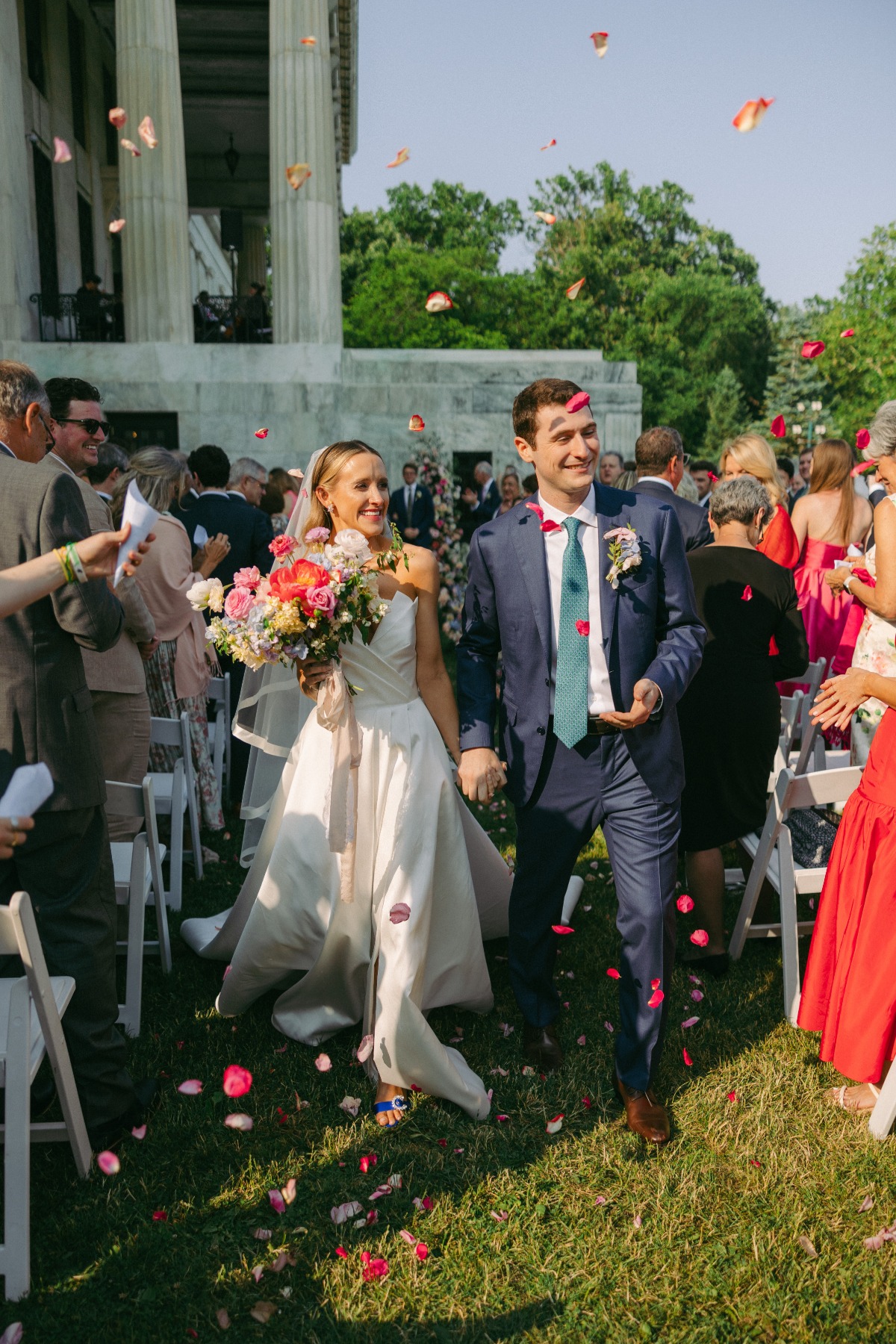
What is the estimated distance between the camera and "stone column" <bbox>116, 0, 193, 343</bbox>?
1709cm

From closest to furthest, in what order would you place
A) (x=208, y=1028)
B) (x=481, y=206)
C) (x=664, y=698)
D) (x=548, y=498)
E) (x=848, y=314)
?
(x=664, y=698), (x=548, y=498), (x=208, y=1028), (x=848, y=314), (x=481, y=206)

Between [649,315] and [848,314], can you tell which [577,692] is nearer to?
[848,314]

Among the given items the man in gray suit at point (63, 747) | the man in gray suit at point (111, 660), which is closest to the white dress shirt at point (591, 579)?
the man in gray suit at point (63, 747)

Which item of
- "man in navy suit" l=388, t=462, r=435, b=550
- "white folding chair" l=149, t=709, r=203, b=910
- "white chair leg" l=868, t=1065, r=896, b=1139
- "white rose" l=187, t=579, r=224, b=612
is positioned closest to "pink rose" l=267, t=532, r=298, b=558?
"white rose" l=187, t=579, r=224, b=612

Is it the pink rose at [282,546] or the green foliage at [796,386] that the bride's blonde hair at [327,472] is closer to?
the pink rose at [282,546]

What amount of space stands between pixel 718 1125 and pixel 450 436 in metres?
15.7

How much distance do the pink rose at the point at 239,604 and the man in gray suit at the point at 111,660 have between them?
Result: 911 millimetres

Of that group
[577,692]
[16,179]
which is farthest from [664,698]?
[16,179]

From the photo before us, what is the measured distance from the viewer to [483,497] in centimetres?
1636

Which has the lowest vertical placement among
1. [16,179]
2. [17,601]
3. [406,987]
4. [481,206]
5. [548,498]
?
[406,987]

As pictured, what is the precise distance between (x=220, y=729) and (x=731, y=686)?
4.07m

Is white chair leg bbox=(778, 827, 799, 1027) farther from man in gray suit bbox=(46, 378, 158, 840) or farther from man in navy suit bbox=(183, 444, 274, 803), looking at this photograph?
man in navy suit bbox=(183, 444, 274, 803)

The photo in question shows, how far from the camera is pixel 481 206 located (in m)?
64.7

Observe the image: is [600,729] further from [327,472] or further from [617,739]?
[327,472]
